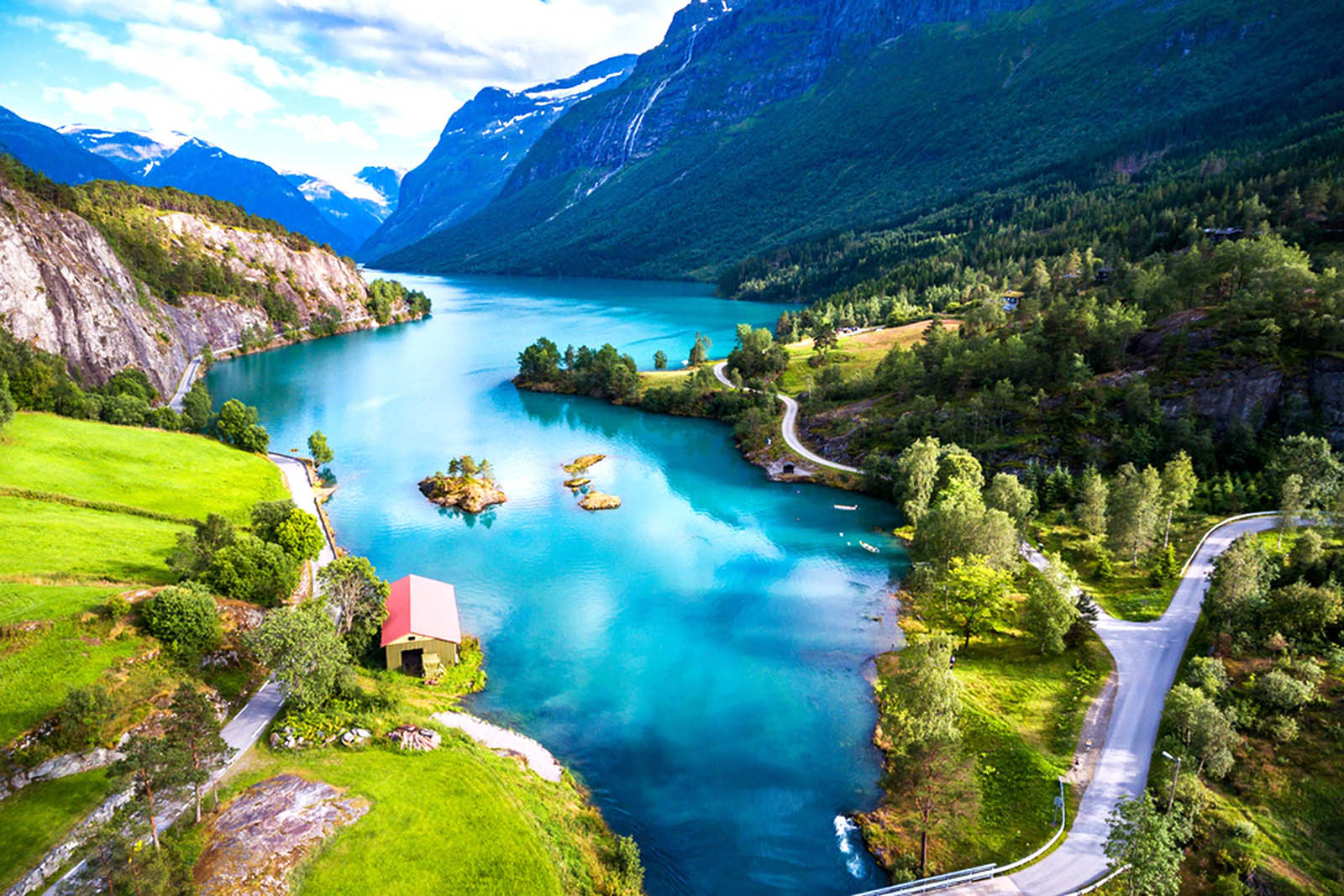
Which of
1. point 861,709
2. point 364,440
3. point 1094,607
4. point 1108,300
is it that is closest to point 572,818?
point 861,709

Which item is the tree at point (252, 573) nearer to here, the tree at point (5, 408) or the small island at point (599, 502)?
the small island at point (599, 502)

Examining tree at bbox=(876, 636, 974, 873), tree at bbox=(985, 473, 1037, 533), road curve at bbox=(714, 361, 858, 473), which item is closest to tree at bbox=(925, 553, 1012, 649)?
tree at bbox=(985, 473, 1037, 533)

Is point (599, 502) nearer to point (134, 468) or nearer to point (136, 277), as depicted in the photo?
point (134, 468)

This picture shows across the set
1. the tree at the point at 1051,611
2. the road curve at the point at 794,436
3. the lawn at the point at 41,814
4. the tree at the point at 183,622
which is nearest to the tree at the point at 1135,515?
the tree at the point at 1051,611

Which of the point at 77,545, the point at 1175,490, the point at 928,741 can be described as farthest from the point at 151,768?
the point at 1175,490

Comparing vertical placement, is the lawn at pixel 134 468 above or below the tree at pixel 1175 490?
below
